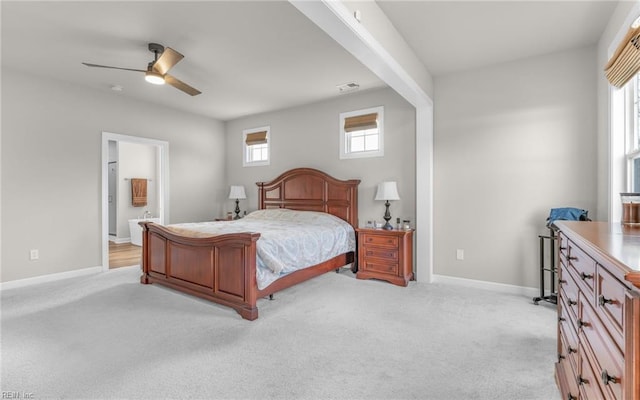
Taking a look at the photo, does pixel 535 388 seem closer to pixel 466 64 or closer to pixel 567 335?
pixel 567 335

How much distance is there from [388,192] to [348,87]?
1639 millimetres

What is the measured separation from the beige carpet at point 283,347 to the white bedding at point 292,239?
16.1 inches

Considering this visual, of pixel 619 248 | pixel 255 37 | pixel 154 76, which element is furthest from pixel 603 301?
pixel 154 76

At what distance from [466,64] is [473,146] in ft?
3.22

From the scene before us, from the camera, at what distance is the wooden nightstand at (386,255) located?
13.0 ft

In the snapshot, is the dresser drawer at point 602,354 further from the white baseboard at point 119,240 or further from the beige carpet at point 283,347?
the white baseboard at point 119,240

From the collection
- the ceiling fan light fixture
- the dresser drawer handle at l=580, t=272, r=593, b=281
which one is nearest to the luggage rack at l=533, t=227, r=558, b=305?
the dresser drawer handle at l=580, t=272, r=593, b=281

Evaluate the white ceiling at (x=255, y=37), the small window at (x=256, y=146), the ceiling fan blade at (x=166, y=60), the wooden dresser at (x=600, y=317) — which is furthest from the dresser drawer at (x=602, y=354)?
the small window at (x=256, y=146)

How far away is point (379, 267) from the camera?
13.6 ft

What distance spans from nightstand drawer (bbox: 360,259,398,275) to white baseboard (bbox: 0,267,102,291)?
3.96 meters

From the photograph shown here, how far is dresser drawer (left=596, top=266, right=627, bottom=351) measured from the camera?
0.89m

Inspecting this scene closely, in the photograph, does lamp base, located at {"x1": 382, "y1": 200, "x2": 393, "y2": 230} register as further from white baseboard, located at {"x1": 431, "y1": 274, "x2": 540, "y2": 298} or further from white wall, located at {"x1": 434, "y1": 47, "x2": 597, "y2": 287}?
white baseboard, located at {"x1": 431, "y1": 274, "x2": 540, "y2": 298}

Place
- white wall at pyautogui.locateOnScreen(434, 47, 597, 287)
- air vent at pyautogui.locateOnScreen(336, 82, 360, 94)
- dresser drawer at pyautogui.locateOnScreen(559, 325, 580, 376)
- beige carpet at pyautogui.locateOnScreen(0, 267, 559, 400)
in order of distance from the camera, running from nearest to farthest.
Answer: dresser drawer at pyautogui.locateOnScreen(559, 325, 580, 376), beige carpet at pyautogui.locateOnScreen(0, 267, 559, 400), white wall at pyautogui.locateOnScreen(434, 47, 597, 287), air vent at pyautogui.locateOnScreen(336, 82, 360, 94)

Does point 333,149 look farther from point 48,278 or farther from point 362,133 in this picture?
point 48,278
